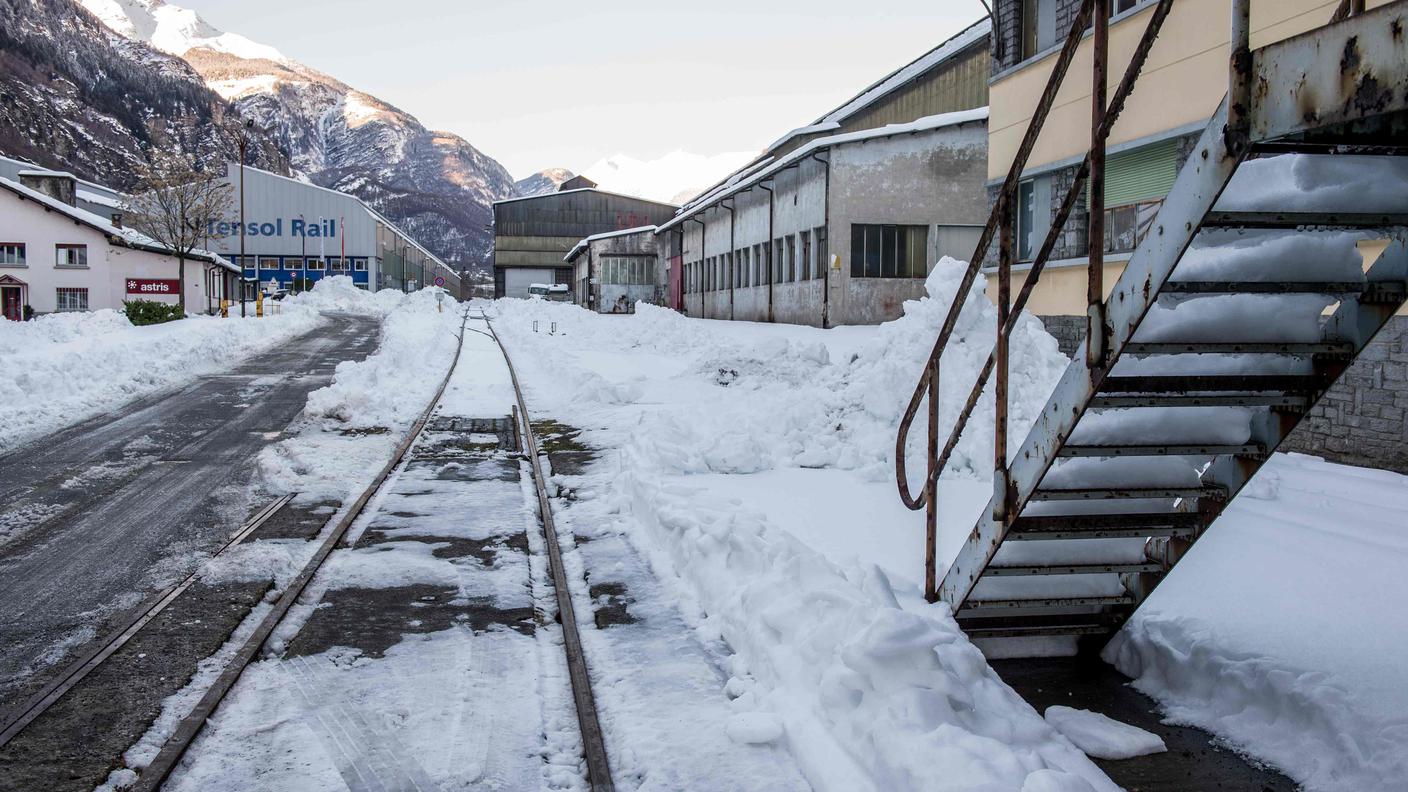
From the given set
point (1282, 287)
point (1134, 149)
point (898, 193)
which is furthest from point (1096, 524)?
point (898, 193)

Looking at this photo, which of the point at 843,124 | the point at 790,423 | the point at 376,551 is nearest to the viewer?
the point at 376,551

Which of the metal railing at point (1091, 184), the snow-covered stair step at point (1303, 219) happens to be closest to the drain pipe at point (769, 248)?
the metal railing at point (1091, 184)

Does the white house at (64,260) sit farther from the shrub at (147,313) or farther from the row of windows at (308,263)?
the row of windows at (308,263)

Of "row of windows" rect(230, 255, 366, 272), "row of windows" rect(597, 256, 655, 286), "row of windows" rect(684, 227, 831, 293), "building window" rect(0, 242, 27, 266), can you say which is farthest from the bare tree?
"row of windows" rect(684, 227, 831, 293)

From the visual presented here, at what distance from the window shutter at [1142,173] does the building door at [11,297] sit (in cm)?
5115

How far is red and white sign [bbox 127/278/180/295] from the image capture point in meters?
50.1

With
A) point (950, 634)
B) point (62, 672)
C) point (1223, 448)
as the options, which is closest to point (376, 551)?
point (62, 672)

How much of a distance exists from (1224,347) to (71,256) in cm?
5740

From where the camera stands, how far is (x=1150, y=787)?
399cm

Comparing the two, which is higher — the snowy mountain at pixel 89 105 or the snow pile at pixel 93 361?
the snowy mountain at pixel 89 105

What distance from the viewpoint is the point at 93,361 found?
62.1 ft

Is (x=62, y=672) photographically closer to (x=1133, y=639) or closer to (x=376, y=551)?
(x=376, y=551)

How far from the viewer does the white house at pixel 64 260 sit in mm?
48656

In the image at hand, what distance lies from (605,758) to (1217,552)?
463cm
